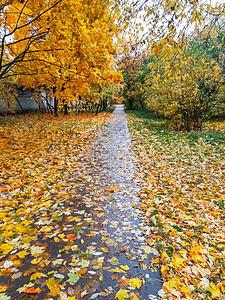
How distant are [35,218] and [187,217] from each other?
8.83ft

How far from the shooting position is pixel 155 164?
6633 mm

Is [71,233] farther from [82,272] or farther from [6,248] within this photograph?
[6,248]

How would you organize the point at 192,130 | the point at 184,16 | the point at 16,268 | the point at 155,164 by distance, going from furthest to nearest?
the point at 192,130
the point at 155,164
the point at 184,16
the point at 16,268

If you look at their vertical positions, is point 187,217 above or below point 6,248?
below

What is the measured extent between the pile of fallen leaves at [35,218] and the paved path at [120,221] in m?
0.37

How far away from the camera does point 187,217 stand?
11.9ft

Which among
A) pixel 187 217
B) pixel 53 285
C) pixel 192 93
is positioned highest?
pixel 192 93

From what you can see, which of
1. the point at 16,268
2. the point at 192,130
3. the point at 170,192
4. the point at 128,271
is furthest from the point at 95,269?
the point at 192,130

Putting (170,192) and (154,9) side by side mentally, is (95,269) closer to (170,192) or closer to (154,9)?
(170,192)

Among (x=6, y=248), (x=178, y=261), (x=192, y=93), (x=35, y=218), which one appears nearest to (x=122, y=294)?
(x=178, y=261)

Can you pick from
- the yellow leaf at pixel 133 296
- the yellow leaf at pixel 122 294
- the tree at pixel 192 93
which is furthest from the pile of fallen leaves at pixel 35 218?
the tree at pixel 192 93

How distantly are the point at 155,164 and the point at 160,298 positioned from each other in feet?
15.6

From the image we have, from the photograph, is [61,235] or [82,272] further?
[61,235]

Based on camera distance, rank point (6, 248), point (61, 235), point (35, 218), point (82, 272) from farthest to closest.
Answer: point (35, 218)
point (61, 235)
point (6, 248)
point (82, 272)
